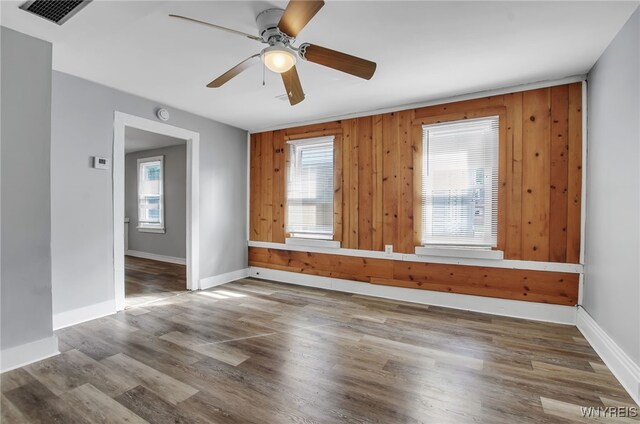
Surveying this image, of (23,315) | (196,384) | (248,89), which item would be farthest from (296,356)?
(248,89)

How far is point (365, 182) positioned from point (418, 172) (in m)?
0.69

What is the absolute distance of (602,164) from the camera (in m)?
2.43

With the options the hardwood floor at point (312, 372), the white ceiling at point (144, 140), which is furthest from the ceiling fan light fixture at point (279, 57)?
the white ceiling at point (144, 140)

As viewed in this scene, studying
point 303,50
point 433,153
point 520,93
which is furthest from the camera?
point 433,153

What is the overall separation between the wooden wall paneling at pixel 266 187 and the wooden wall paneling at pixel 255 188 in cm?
6

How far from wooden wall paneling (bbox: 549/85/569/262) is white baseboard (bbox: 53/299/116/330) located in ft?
15.0

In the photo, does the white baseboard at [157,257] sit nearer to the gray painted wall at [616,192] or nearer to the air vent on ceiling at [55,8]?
the air vent on ceiling at [55,8]

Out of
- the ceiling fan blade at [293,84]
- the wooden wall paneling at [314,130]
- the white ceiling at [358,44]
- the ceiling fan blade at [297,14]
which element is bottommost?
the ceiling fan blade at [293,84]

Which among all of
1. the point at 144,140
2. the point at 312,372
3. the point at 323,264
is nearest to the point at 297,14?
the point at 312,372

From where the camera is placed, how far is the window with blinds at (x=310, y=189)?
4.23 metres

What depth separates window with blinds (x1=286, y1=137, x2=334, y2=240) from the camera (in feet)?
13.9

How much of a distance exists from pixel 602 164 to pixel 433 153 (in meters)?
1.48

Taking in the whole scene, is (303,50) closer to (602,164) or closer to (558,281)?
(602,164)

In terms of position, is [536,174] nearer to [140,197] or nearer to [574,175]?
[574,175]
